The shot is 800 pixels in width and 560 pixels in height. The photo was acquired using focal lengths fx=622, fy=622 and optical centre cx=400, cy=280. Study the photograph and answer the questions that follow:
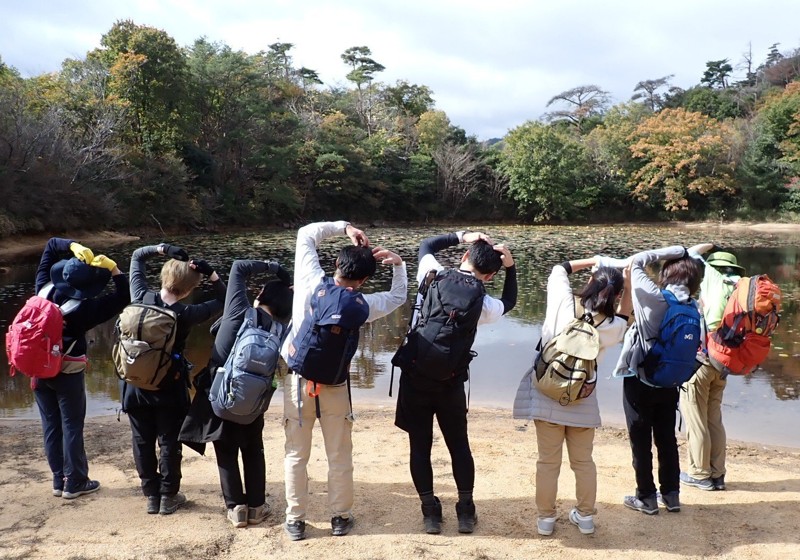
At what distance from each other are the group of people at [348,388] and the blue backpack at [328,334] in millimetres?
38

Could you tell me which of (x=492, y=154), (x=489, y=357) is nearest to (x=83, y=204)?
(x=489, y=357)

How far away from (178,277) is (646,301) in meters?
2.31

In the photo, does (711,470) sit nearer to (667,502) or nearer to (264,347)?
(667,502)

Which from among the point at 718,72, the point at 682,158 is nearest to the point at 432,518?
the point at 682,158

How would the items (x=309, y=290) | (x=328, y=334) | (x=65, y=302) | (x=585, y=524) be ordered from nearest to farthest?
(x=328, y=334) → (x=309, y=290) → (x=585, y=524) → (x=65, y=302)

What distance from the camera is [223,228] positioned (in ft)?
108

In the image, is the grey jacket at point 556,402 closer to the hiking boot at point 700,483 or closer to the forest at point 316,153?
the hiking boot at point 700,483

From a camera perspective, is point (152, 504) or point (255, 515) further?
point (152, 504)

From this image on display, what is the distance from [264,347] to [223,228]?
31481mm

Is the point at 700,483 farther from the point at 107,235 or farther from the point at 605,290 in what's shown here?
the point at 107,235

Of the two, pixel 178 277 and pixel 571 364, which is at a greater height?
pixel 178 277

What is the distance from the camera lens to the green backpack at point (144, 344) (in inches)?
117

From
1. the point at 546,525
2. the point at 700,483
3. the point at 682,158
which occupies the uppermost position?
the point at 682,158

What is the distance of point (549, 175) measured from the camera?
40.1 m
